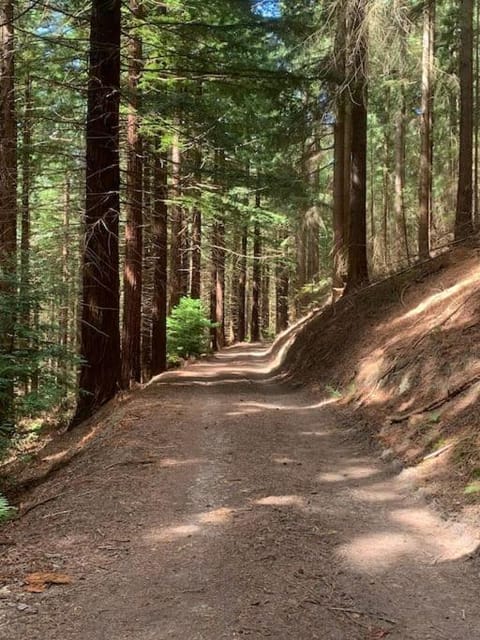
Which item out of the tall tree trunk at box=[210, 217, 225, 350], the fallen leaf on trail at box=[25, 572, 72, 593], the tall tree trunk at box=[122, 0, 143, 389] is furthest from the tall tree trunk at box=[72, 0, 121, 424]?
the tall tree trunk at box=[210, 217, 225, 350]

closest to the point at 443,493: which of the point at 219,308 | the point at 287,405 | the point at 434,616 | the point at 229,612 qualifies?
the point at 434,616

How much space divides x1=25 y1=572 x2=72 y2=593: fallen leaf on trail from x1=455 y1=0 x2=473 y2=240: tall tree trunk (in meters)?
11.5

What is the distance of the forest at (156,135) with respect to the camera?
975cm

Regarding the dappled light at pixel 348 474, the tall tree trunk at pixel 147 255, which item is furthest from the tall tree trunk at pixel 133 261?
the dappled light at pixel 348 474

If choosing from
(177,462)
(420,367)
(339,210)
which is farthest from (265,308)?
(177,462)

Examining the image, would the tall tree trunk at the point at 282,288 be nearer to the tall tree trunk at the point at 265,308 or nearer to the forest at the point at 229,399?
the tall tree trunk at the point at 265,308

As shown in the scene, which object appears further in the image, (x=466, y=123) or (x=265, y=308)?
(x=265, y=308)

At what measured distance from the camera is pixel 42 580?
3857 mm

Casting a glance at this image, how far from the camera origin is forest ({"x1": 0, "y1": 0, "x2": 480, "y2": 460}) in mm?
9750

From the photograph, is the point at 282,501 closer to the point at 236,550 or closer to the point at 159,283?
the point at 236,550

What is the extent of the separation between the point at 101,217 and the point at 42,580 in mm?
7924

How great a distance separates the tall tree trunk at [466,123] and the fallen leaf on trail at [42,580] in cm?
1150

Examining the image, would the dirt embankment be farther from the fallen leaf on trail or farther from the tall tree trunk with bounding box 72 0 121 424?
the tall tree trunk with bounding box 72 0 121 424

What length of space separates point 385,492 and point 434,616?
245cm
